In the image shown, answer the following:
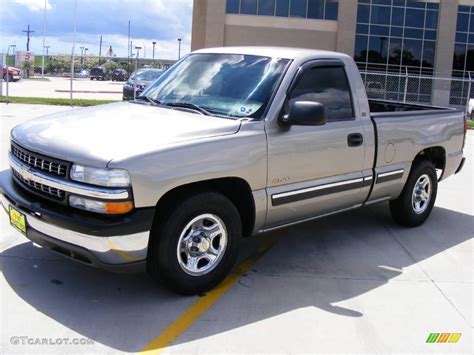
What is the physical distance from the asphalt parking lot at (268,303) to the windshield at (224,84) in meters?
1.49

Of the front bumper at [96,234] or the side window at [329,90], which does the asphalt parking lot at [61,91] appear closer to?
the side window at [329,90]

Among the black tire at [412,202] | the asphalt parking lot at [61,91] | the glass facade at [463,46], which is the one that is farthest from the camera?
the glass facade at [463,46]

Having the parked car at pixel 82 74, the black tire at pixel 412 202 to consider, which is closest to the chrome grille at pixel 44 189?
the black tire at pixel 412 202

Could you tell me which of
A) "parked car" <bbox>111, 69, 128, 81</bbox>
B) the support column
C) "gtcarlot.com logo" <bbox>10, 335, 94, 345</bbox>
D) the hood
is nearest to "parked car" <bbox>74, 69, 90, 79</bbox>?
"parked car" <bbox>111, 69, 128, 81</bbox>

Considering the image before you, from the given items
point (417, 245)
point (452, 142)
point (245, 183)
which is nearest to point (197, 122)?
point (245, 183)

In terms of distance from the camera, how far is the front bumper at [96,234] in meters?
3.75

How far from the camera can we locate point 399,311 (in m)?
4.36

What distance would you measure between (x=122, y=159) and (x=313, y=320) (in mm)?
1808

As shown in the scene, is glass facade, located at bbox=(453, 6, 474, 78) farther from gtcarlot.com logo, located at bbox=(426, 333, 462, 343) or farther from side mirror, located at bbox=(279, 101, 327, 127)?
gtcarlot.com logo, located at bbox=(426, 333, 462, 343)

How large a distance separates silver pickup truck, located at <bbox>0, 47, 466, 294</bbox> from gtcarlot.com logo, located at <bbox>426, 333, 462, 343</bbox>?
1562 mm

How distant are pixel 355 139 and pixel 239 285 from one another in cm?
182

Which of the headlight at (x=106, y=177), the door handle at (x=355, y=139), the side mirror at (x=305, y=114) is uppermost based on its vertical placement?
the side mirror at (x=305, y=114)

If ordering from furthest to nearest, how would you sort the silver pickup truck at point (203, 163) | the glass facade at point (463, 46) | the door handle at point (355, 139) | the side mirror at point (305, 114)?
the glass facade at point (463, 46), the door handle at point (355, 139), the side mirror at point (305, 114), the silver pickup truck at point (203, 163)

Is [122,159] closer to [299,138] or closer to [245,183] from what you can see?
[245,183]
